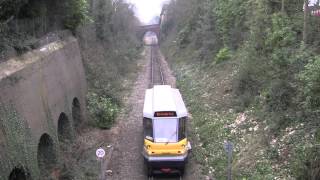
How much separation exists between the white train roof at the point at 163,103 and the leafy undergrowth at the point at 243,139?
6.97 ft

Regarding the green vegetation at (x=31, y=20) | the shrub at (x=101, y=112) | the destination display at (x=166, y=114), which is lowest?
the shrub at (x=101, y=112)

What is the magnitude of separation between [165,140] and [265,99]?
15.4 ft

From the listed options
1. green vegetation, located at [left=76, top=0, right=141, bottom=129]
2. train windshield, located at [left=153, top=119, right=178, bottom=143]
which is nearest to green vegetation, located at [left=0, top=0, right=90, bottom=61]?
green vegetation, located at [left=76, top=0, right=141, bottom=129]

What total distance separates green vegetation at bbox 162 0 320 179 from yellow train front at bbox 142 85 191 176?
134 centimetres

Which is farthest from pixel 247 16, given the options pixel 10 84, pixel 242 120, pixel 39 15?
pixel 10 84

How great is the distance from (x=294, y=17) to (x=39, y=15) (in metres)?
11.3

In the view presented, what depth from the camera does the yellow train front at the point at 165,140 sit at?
17.4 meters

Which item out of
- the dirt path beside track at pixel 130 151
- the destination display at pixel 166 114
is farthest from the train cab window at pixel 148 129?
the dirt path beside track at pixel 130 151

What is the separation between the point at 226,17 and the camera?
35.7 meters

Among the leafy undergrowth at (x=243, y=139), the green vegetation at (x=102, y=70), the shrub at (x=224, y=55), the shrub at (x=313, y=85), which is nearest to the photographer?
the shrub at (x=313, y=85)

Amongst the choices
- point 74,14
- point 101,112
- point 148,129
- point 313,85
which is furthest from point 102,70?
point 313,85

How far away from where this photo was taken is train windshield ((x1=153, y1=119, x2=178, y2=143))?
17.5 meters

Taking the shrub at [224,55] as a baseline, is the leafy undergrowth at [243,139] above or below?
below

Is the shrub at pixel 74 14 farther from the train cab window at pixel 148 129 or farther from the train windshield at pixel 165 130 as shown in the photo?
the train windshield at pixel 165 130
